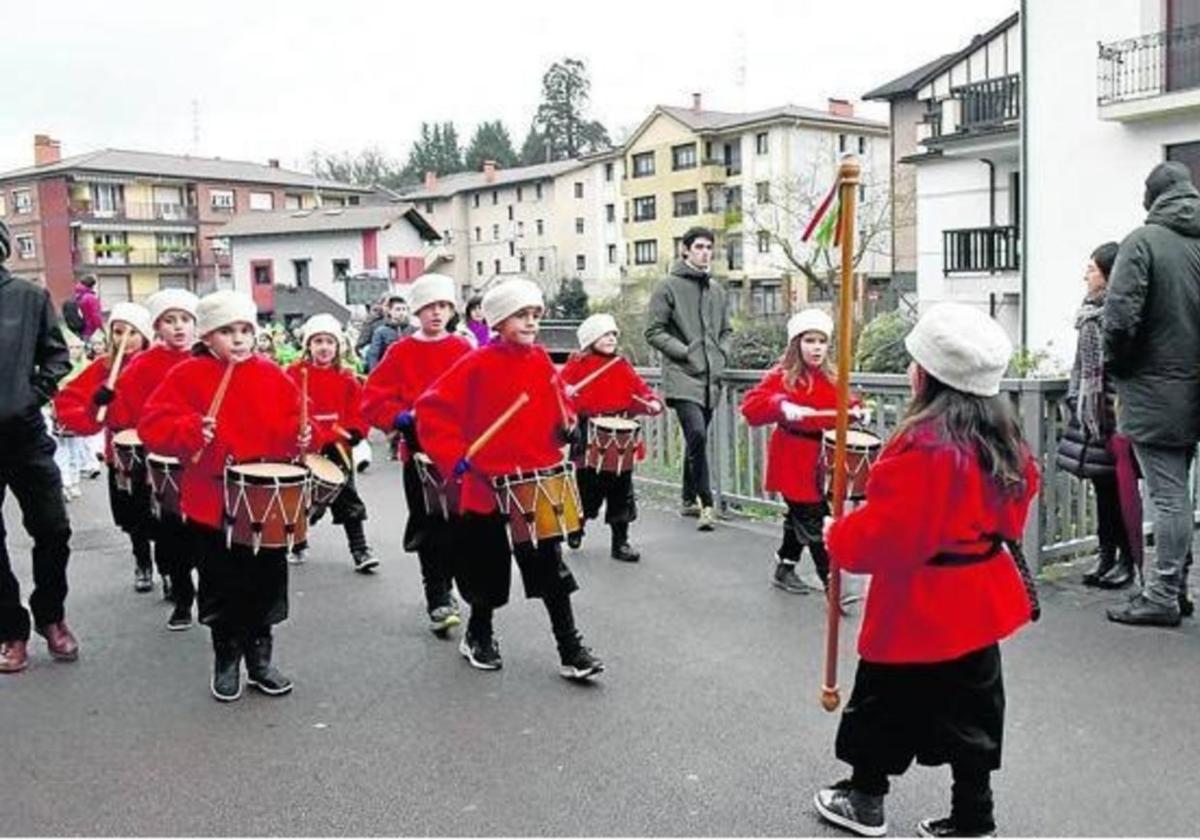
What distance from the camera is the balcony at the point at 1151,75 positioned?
20.6 metres

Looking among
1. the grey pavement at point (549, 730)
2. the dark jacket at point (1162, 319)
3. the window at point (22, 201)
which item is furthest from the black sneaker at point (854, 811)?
the window at point (22, 201)

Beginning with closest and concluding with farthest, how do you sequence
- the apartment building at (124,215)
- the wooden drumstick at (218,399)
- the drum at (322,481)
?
1. the wooden drumstick at (218,399)
2. the drum at (322,481)
3. the apartment building at (124,215)

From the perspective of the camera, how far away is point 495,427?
5.40 m

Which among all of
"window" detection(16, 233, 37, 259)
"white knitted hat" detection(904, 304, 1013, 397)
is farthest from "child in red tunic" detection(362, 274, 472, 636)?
"window" detection(16, 233, 37, 259)

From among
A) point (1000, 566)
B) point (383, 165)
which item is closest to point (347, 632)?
point (1000, 566)

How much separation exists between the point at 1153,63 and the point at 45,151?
70.0m

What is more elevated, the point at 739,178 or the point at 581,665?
the point at 739,178

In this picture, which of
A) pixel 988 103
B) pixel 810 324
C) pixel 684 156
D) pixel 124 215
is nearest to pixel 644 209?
pixel 684 156

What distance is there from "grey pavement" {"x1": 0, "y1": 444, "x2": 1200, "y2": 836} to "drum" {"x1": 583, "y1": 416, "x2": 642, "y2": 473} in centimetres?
116

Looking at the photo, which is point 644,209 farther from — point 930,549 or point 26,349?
point 930,549

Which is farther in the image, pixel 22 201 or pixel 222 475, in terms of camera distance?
pixel 22 201

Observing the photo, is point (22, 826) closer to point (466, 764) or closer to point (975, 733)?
point (466, 764)

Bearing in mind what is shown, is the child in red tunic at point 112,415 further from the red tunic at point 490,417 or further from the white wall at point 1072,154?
the white wall at point 1072,154

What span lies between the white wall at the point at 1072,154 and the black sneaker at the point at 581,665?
17860 mm
